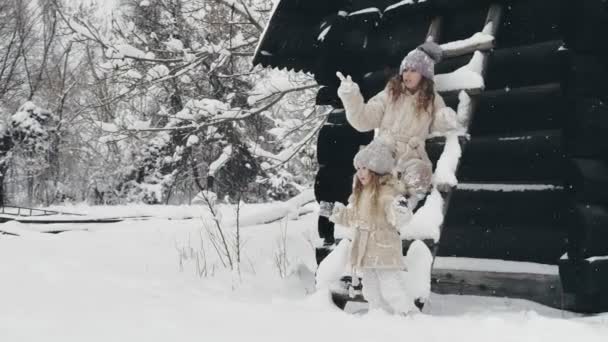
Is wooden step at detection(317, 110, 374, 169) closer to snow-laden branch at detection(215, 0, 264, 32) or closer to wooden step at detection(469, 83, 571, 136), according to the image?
wooden step at detection(469, 83, 571, 136)

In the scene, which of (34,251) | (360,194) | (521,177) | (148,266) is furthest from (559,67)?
(34,251)

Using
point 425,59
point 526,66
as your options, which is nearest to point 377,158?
point 425,59

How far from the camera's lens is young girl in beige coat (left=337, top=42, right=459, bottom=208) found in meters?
3.88

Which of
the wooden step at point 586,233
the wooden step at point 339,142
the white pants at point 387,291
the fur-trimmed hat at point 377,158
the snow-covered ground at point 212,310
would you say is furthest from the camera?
the wooden step at point 339,142

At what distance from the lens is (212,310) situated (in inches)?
143

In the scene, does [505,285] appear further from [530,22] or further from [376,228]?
[530,22]

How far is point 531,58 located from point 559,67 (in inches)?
9.4

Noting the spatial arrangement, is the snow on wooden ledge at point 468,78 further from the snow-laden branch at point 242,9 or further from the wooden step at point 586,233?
the snow-laden branch at point 242,9

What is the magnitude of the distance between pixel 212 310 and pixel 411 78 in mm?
1917

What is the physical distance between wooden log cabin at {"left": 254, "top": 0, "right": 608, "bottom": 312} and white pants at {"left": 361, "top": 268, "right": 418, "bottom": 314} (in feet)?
1.00

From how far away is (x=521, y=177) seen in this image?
174 inches

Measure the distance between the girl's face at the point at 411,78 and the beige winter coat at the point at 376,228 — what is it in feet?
2.22

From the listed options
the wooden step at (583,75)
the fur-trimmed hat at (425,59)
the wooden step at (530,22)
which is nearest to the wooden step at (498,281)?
the wooden step at (583,75)

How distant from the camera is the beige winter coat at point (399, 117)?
3.95m
